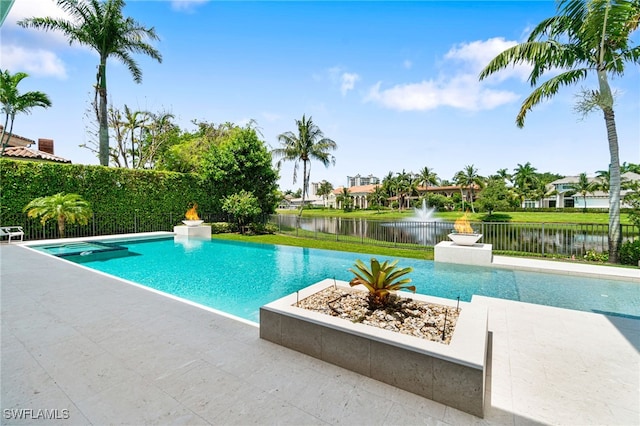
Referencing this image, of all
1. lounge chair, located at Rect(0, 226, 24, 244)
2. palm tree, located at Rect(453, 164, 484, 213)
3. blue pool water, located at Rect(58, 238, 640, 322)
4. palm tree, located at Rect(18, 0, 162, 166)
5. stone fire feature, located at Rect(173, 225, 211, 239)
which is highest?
palm tree, located at Rect(18, 0, 162, 166)

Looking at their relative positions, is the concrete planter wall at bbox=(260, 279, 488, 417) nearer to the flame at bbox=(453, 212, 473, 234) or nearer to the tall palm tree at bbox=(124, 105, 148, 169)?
the flame at bbox=(453, 212, 473, 234)

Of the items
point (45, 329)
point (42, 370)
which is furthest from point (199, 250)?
point (42, 370)

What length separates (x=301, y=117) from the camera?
21.8 meters

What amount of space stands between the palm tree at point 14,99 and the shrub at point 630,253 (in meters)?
24.3

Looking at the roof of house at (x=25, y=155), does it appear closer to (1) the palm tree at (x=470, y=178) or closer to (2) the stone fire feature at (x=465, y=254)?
(2) the stone fire feature at (x=465, y=254)

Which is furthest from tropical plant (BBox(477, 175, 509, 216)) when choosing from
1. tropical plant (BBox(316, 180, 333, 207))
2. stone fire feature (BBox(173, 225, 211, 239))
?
tropical plant (BBox(316, 180, 333, 207))

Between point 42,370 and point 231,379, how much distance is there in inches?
67.7

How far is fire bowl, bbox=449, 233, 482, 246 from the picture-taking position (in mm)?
7991

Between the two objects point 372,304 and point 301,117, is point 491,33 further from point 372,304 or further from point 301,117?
point 301,117

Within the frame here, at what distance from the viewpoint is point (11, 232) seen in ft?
35.2

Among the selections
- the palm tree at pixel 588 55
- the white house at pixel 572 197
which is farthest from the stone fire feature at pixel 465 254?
the white house at pixel 572 197

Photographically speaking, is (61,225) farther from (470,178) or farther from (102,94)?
(470,178)

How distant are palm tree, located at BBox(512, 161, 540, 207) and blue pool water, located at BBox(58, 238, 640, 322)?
4833 cm

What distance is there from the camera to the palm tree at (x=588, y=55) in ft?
23.9
